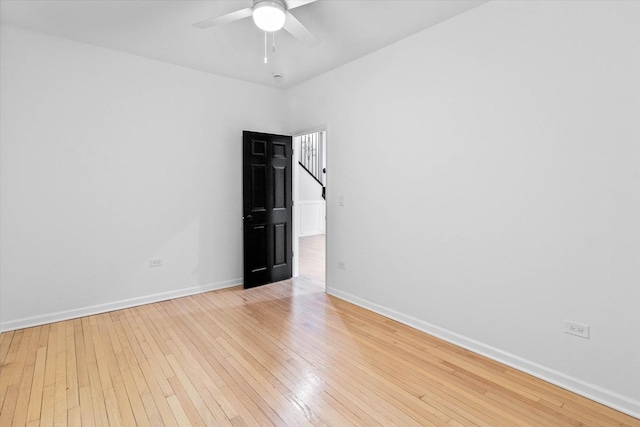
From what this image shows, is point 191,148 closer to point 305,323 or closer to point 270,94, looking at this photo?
point 270,94

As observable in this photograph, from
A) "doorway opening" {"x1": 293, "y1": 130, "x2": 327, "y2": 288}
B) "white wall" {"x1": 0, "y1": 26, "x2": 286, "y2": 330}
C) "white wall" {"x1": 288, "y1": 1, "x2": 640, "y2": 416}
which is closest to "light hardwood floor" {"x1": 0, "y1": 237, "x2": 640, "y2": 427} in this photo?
"white wall" {"x1": 288, "y1": 1, "x2": 640, "y2": 416}

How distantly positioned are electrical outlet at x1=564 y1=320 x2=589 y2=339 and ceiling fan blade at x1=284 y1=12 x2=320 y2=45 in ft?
9.36

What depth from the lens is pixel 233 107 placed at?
447cm

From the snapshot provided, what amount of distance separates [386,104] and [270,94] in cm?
207

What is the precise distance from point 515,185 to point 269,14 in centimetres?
221

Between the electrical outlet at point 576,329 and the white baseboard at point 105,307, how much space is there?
374 cm

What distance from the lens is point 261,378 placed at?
2.31m

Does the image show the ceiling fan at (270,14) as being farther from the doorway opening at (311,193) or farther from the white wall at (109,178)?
the doorway opening at (311,193)

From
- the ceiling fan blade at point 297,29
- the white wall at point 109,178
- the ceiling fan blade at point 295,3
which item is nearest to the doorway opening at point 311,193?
the white wall at point 109,178

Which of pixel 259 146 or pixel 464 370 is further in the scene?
pixel 259 146

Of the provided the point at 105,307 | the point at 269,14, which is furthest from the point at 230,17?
the point at 105,307

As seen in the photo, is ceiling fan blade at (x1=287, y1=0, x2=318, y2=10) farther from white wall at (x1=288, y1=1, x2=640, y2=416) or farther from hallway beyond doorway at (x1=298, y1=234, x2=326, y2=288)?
hallway beyond doorway at (x1=298, y1=234, x2=326, y2=288)

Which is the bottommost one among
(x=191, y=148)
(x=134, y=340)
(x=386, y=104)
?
(x=134, y=340)

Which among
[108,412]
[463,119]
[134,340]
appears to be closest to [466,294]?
[463,119]
